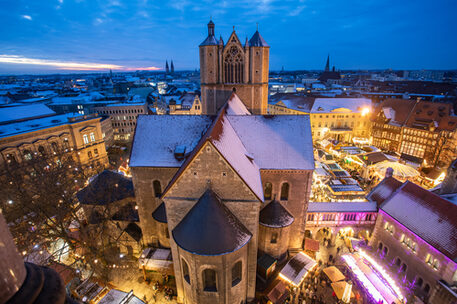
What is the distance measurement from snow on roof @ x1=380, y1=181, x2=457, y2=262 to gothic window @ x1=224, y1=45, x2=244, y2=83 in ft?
91.4

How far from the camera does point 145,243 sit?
29.3 meters

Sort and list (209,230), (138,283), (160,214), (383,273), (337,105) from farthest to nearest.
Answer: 1. (337,105)
2. (160,214)
3. (138,283)
4. (383,273)
5. (209,230)

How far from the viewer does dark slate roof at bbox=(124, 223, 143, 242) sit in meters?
28.8

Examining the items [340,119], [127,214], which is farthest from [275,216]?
[340,119]

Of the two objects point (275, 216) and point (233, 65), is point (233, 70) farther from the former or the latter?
point (275, 216)

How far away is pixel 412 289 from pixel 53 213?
40.5 metres

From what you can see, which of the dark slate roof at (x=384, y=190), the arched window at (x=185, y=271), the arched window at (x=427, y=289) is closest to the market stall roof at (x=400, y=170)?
the dark slate roof at (x=384, y=190)

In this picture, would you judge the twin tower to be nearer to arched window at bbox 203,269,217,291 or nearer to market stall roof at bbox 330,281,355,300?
arched window at bbox 203,269,217,291

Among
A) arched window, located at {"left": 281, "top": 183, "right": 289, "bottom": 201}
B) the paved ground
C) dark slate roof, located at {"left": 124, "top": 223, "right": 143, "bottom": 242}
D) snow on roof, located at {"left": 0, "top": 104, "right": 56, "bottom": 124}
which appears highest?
snow on roof, located at {"left": 0, "top": 104, "right": 56, "bottom": 124}

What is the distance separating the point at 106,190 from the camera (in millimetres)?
29078

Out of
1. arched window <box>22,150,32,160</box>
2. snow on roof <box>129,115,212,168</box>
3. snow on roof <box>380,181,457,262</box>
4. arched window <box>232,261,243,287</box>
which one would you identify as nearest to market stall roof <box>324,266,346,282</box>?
snow on roof <box>380,181,457,262</box>

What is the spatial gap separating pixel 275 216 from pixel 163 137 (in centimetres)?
1557

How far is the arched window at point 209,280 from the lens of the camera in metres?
18.9

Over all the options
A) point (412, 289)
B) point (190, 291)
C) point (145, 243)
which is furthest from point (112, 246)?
point (412, 289)
